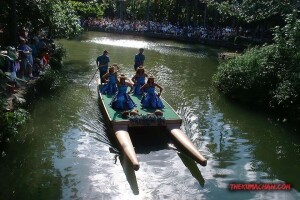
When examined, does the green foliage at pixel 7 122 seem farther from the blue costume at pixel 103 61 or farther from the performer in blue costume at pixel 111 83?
the blue costume at pixel 103 61

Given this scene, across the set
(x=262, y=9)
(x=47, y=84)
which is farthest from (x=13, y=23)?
(x=262, y=9)

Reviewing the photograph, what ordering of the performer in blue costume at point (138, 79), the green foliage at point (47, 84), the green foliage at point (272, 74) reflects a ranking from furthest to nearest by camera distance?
the green foliage at point (47, 84), the performer in blue costume at point (138, 79), the green foliage at point (272, 74)

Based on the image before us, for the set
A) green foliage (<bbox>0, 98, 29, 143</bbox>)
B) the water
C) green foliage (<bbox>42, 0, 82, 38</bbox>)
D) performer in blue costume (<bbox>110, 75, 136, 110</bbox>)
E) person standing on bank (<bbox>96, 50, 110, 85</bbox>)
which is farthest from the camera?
green foliage (<bbox>42, 0, 82, 38</bbox>)

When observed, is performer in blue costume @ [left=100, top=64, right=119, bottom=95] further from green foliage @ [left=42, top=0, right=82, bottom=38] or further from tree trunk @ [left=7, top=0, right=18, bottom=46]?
green foliage @ [left=42, top=0, right=82, bottom=38]

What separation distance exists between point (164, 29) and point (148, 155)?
1268 inches

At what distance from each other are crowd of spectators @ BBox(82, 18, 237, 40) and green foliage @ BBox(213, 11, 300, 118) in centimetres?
2066

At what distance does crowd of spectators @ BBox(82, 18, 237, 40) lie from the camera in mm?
37678

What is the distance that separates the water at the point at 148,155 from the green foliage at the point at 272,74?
71 centimetres

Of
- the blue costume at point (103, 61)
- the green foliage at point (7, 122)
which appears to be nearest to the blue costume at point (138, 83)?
the blue costume at point (103, 61)

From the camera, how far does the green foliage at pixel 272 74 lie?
13495 mm

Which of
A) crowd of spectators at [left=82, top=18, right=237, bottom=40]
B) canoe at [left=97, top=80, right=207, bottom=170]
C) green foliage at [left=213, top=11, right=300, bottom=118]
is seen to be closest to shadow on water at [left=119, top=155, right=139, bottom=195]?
canoe at [left=97, top=80, right=207, bottom=170]

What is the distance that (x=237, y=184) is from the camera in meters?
8.88

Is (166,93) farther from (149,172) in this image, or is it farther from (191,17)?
(191,17)

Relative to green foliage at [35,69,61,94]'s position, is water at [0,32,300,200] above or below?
below
